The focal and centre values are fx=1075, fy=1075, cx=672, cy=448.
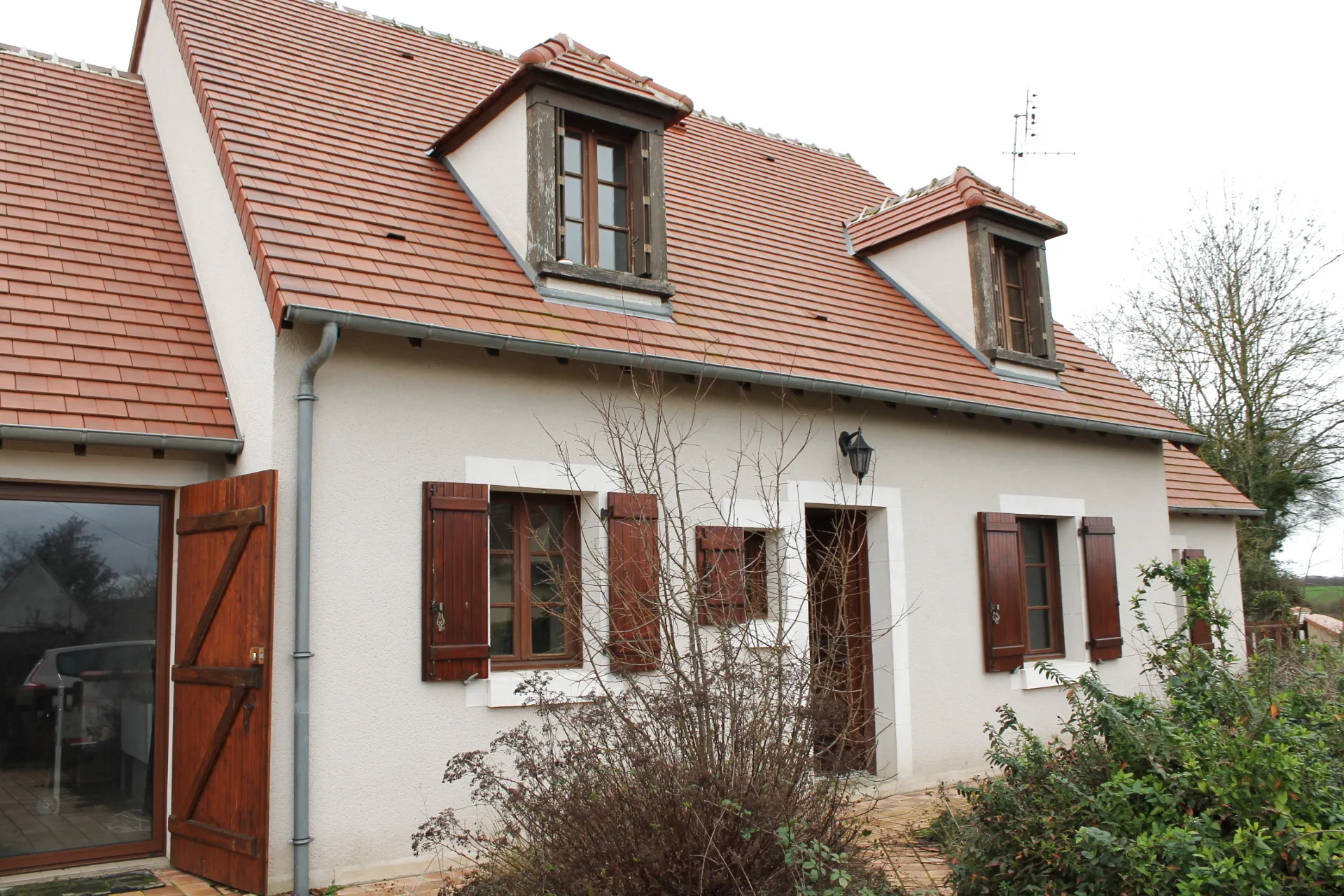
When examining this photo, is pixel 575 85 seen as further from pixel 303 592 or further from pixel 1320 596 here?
pixel 1320 596

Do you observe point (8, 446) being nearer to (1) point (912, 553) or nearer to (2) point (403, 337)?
(2) point (403, 337)

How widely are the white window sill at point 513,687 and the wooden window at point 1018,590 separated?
13.1 ft

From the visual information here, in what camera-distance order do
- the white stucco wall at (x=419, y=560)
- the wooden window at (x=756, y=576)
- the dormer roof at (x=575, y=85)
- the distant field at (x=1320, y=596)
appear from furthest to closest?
the distant field at (x=1320, y=596) < the dormer roof at (x=575, y=85) < the white stucco wall at (x=419, y=560) < the wooden window at (x=756, y=576)

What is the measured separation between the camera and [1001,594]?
9.36 meters

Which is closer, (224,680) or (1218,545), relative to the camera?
(224,680)

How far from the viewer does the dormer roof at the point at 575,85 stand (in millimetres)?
7832

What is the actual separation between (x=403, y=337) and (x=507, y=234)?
1722mm

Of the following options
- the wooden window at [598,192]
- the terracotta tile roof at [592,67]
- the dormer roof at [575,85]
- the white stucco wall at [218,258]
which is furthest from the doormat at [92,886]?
the terracotta tile roof at [592,67]

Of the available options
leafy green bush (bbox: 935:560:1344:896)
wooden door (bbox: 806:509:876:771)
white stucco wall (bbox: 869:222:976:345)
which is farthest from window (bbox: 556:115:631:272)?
leafy green bush (bbox: 935:560:1344:896)

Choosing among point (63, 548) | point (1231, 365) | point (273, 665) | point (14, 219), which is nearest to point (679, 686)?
point (273, 665)

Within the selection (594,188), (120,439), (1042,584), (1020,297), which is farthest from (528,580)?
(1020,297)

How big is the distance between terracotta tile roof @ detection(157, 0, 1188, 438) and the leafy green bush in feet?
12.2

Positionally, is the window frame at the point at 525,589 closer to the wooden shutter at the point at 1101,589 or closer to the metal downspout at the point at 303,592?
the metal downspout at the point at 303,592

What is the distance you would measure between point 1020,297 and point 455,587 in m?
7.15
